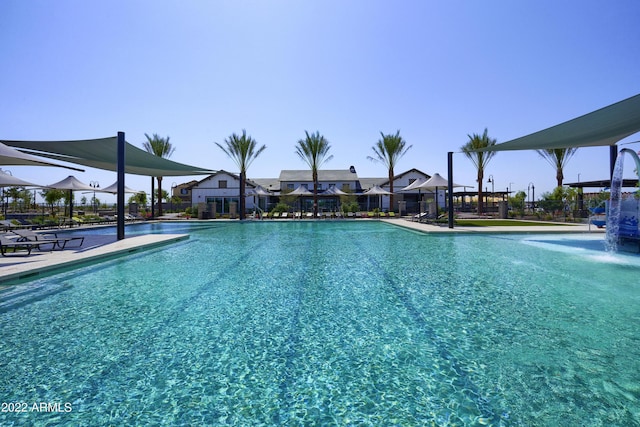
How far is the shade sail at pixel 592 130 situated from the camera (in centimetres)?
799

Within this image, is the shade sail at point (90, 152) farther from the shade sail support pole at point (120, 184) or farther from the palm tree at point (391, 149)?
the palm tree at point (391, 149)

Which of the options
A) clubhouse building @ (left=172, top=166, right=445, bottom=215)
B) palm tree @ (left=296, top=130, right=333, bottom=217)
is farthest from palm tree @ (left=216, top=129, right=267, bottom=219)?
clubhouse building @ (left=172, top=166, right=445, bottom=215)

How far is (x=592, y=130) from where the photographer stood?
10.3 metres

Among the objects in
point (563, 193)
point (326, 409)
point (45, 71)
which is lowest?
point (326, 409)

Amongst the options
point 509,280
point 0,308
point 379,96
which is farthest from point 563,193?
point 0,308

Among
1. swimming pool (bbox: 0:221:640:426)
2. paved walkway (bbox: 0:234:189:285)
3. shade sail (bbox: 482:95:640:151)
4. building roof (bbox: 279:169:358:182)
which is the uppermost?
building roof (bbox: 279:169:358:182)

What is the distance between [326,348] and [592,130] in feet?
37.8

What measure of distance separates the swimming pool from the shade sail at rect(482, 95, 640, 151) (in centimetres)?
385

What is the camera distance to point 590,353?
3.39 metres

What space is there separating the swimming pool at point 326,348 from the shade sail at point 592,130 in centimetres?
385

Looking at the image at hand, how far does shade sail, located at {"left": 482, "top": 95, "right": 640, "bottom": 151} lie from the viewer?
7988 millimetres

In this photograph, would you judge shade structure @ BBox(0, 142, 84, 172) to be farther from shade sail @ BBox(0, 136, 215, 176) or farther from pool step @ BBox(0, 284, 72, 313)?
pool step @ BBox(0, 284, 72, 313)

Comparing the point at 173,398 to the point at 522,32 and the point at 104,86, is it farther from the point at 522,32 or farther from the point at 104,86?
the point at 522,32

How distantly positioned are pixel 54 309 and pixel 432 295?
5.96 meters
